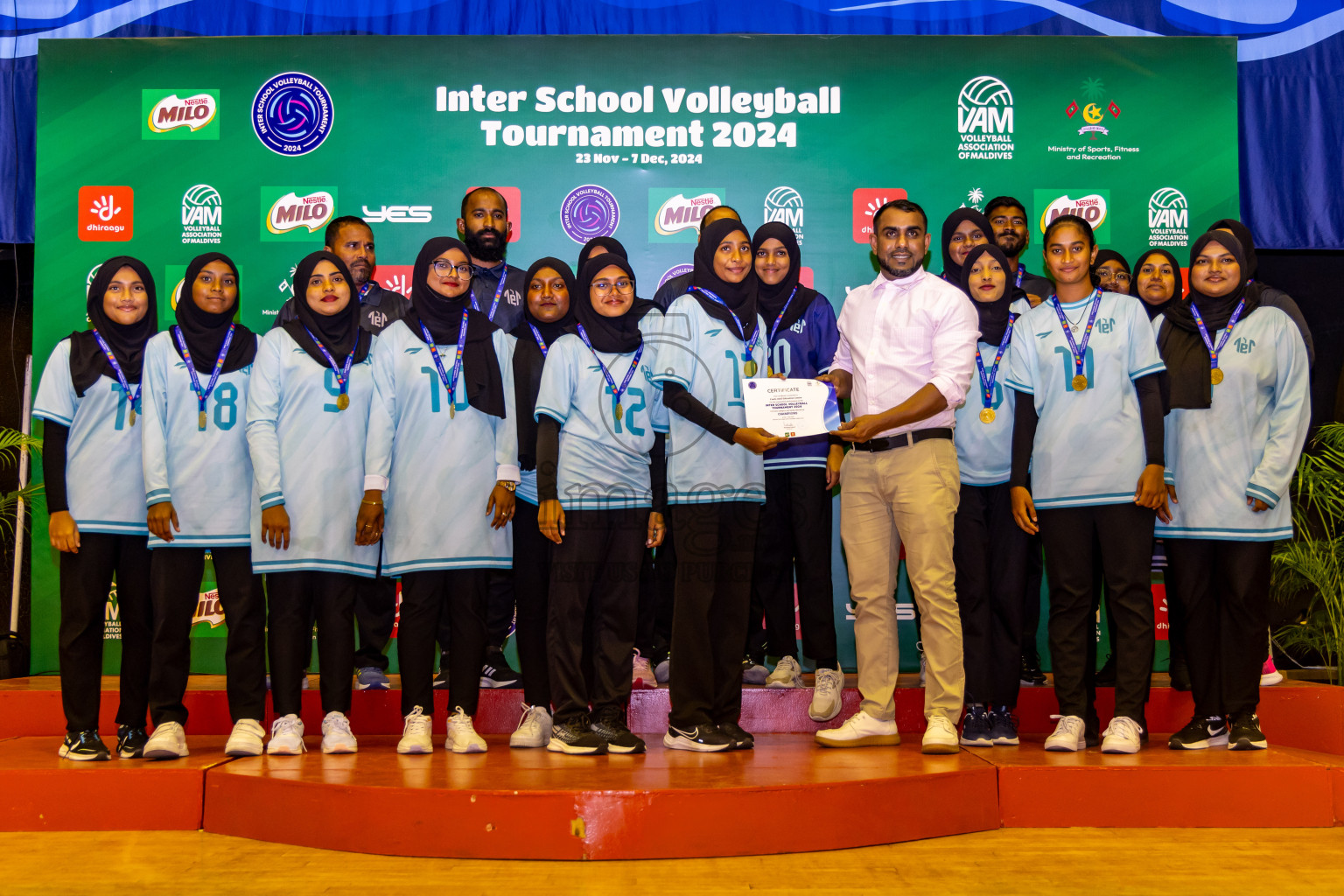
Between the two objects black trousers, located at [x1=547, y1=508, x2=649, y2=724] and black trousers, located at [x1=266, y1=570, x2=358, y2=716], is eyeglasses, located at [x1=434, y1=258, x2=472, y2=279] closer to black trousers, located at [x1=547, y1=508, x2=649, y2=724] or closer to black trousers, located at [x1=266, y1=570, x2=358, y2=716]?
black trousers, located at [x1=547, y1=508, x2=649, y2=724]

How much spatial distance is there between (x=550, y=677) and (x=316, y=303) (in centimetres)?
147

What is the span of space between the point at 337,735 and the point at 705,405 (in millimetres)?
1595

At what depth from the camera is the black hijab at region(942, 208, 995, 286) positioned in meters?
3.95

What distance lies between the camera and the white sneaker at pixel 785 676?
4.03 metres

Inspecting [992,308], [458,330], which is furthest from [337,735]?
[992,308]

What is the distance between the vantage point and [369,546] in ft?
11.4

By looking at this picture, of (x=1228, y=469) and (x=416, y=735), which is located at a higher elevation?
(x=1228, y=469)

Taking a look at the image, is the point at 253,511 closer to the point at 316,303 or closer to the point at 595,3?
the point at 316,303

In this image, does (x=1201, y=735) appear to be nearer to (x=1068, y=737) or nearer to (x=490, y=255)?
(x=1068, y=737)

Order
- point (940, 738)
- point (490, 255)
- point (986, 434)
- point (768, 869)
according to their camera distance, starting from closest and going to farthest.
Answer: point (768, 869)
point (940, 738)
point (986, 434)
point (490, 255)

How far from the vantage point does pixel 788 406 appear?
328 centimetres

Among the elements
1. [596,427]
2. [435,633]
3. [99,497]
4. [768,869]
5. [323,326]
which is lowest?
[768,869]

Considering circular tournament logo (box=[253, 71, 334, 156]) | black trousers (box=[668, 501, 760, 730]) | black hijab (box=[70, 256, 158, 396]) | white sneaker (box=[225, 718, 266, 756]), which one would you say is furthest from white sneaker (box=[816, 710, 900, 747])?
circular tournament logo (box=[253, 71, 334, 156])

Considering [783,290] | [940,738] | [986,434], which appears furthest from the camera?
[783,290]
